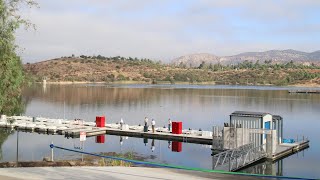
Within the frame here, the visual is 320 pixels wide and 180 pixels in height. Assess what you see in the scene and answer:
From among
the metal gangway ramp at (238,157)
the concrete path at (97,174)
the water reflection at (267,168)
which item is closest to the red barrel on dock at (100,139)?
the metal gangway ramp at (238,157)

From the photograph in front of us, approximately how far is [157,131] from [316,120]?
2905 centimetres

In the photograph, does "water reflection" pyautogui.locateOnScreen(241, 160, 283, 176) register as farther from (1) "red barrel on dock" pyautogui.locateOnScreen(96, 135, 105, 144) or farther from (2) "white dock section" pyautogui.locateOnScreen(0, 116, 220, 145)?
(1) "red barrel on dock" pyautogui.locateOnScreen(96, 135, 105, 144)

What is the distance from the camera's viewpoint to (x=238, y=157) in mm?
25438

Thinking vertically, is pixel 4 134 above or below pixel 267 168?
above

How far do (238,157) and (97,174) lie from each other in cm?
1355

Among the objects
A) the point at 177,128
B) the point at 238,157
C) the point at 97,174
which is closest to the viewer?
the point at 97,174

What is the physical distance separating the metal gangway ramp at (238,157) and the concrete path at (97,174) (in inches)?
345

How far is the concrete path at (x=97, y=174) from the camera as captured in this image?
13.1 metres

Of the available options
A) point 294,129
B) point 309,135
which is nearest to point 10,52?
point 309,135

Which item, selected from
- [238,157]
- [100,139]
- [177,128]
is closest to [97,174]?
[238,157]

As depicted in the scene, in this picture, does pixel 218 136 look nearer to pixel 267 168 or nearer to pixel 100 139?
pixel 267 168

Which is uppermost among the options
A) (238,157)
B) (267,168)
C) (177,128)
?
(177,128)

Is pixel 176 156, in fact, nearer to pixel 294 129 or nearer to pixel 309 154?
pixel 309 154

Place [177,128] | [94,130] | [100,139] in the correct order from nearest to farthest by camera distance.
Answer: [177,128]
[100,139]
[94,130]
